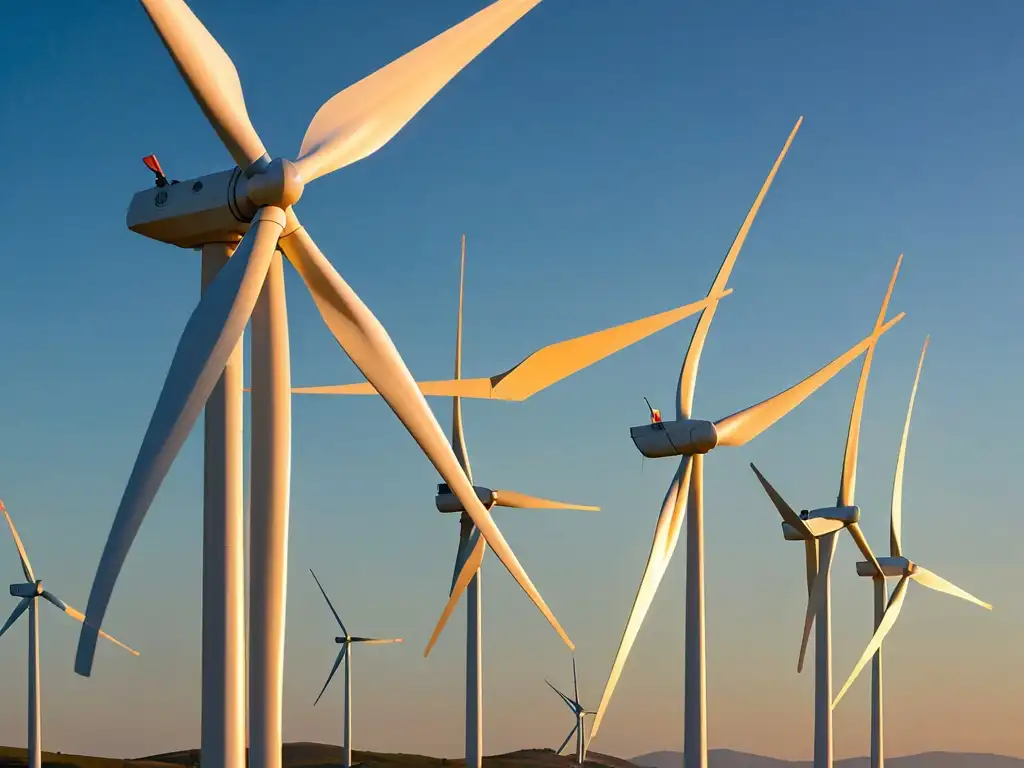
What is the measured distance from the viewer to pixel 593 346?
Result: 38438 millimetres

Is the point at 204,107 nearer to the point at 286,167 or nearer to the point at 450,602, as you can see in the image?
the point at 286,167

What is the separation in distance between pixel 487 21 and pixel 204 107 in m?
7.67

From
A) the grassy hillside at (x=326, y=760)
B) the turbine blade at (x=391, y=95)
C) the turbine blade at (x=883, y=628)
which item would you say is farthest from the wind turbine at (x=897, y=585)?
the grassy hillside at (x=326, y=760)

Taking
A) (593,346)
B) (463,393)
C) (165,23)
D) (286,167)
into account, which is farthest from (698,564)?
(165,23)

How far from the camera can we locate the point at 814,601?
203ft

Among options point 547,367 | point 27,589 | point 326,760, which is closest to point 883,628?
point 547,367

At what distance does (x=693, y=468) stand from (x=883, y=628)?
20.6m

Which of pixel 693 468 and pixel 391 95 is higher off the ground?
pixel 391 95

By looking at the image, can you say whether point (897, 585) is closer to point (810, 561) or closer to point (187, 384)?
point (810, 561)

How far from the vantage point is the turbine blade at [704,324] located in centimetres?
4950

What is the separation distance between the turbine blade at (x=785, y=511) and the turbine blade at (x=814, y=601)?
1705 mm

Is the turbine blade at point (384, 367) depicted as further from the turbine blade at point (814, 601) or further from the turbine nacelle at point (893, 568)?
the turbine nacelle at point (893, 568)

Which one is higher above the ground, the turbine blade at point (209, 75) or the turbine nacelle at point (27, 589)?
the turbine blade at point (209, 75)

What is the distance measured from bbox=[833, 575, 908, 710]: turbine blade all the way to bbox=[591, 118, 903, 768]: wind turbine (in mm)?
11807
